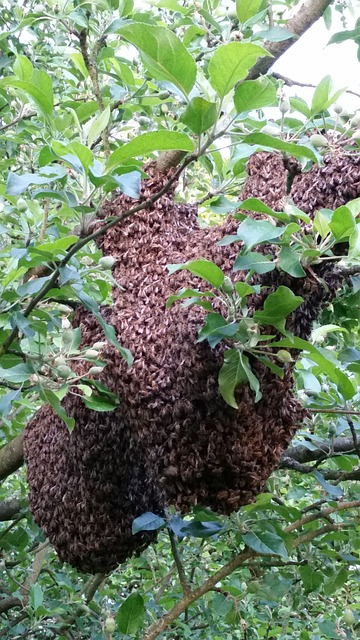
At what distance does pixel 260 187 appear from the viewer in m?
1.26

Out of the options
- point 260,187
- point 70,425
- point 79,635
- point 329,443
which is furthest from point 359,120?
point 79,635

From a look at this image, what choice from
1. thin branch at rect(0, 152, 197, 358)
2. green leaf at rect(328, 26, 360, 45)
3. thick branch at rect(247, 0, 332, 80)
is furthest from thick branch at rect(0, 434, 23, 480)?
green leaf at rect(328, 26, 360, 45)

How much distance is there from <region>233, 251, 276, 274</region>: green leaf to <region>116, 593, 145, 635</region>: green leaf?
3.06 feet

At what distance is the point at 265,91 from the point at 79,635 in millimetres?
1753

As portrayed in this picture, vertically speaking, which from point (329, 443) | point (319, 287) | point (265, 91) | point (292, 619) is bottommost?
point (292, 619)

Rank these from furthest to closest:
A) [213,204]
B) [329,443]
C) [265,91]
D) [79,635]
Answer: [79,635]
[329,443]
[213,204]
[265,91]

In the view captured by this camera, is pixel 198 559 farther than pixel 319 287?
Yes

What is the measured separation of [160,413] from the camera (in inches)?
46.4

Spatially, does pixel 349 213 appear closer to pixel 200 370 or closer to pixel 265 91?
pixel 265 91

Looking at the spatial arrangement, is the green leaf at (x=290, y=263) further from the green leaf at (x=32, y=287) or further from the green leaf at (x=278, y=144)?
the green leaf at (x=32, y=287)

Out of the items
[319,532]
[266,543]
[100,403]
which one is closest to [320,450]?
[319,532]

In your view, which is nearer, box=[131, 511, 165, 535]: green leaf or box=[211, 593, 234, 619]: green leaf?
box=[131, 511, 165, 535]: green leaf

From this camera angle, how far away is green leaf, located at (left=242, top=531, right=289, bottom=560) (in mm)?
1518

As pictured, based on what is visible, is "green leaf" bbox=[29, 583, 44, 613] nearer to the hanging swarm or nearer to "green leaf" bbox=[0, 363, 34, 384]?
the hanging swarm
